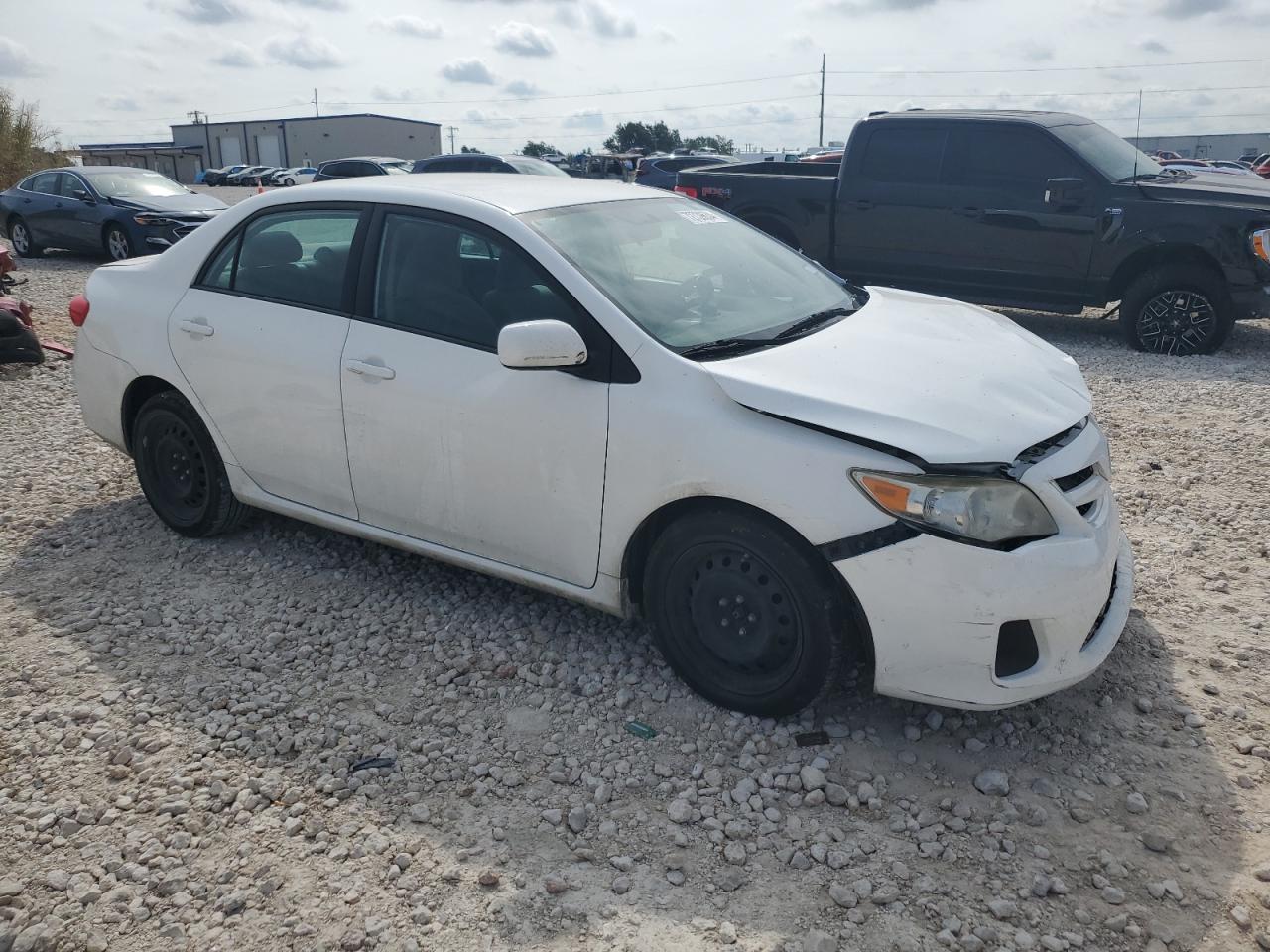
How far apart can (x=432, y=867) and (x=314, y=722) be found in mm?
906

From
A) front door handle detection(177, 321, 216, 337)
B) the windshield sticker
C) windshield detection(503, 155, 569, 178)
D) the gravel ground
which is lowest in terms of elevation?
the gravel ground

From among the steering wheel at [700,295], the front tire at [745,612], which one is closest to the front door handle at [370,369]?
the steering wheel at [700,295]

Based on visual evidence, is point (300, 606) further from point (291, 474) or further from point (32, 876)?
point (32, 876)

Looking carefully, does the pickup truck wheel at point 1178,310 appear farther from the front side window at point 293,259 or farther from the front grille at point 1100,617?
the front side window at point 293,259

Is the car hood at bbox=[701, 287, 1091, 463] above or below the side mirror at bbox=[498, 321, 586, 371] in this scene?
below

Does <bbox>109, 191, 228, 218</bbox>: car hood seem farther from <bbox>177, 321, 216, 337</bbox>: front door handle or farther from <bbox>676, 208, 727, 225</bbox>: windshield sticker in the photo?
<bbox>676, 208, 727, 225</bbox>: windshield sticker

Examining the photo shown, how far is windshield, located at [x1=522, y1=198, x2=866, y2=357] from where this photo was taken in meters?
3.52

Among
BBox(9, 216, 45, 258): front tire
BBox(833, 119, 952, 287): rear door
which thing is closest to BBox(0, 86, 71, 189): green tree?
BBox(9, 216, 45, 258): front tire

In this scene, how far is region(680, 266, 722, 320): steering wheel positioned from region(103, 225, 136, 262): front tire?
1312 centimetres

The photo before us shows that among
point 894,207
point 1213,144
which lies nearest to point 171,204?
point 894,207

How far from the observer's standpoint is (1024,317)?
10703mm

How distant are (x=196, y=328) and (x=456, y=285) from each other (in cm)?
140

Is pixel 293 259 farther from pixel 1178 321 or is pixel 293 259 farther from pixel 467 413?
pixel 1178 321

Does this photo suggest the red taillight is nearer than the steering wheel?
No
